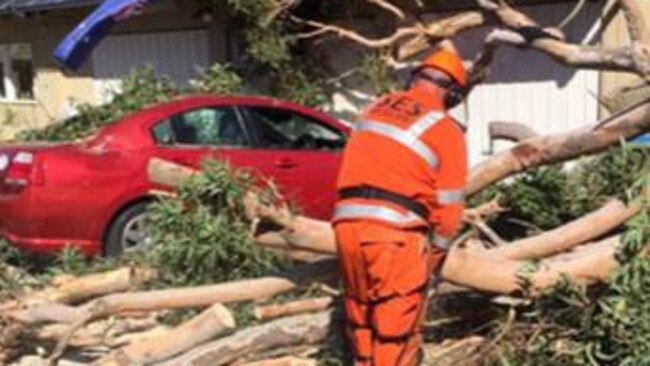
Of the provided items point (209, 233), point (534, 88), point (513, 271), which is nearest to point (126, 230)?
point (209, 233)

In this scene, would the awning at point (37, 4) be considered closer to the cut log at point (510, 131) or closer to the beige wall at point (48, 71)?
the beige wall at point (48, 71)

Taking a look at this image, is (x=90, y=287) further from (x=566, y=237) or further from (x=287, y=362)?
(x=566, y=237)

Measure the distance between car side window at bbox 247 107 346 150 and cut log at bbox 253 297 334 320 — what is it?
3859 millimetres

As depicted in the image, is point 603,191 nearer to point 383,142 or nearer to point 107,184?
point 383,142

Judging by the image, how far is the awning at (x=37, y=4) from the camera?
17312 millimetres

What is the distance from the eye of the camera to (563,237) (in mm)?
6348

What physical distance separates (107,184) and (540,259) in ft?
15.7

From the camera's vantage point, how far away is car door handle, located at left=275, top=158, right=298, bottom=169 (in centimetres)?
1024

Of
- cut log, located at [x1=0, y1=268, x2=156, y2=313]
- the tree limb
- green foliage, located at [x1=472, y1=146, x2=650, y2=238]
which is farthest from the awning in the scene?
green foliage, located at [x1=472, y1=146, x2=650, y2=238]

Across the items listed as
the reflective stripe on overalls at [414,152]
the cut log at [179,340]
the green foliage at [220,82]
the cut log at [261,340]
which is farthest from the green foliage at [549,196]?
the green foliage at [220,82]

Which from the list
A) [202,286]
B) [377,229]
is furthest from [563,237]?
[202,286]

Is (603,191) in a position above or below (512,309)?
above

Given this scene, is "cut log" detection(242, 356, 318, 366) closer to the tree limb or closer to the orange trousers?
the orange trousers

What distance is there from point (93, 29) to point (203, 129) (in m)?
5.21
